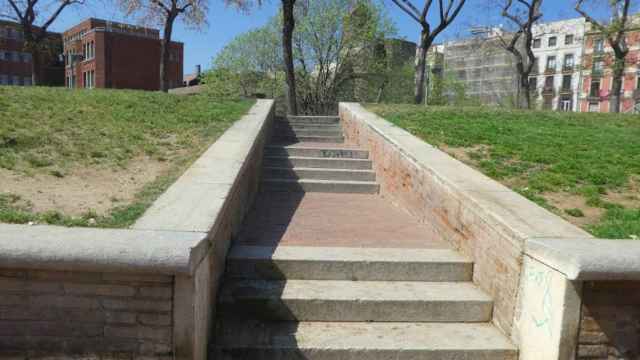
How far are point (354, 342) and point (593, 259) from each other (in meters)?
1.53

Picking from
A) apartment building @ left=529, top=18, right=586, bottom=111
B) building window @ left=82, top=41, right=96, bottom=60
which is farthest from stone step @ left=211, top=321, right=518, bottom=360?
apartment building @ left=529, top=18, right=586, bottom=111

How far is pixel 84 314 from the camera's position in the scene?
2637 mm

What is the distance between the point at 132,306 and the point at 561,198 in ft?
14.3

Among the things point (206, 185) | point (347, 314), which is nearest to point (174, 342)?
point (347, 314)

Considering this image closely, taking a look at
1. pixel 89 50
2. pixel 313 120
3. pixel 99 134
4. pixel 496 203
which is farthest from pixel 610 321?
pixel 89 50

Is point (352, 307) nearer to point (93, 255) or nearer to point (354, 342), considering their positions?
point (354, 342)

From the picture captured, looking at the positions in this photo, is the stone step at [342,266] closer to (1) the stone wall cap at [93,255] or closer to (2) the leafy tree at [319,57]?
(1) the stone wall cap at [93,255]

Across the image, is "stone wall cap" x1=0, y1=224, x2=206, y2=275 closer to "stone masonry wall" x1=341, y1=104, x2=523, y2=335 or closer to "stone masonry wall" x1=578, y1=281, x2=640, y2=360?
"stone masonry wall" x1=341, y1=104, x2=523, y2=335

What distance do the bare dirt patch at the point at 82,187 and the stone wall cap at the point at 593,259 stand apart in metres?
3.26

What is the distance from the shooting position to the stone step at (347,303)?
3510 mm

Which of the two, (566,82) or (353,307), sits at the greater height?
(566,82)

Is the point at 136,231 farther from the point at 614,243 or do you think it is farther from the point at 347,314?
the point at 614,243

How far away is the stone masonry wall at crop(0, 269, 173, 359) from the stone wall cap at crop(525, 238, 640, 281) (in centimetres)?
217

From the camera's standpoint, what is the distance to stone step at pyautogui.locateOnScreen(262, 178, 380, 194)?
720 cm
